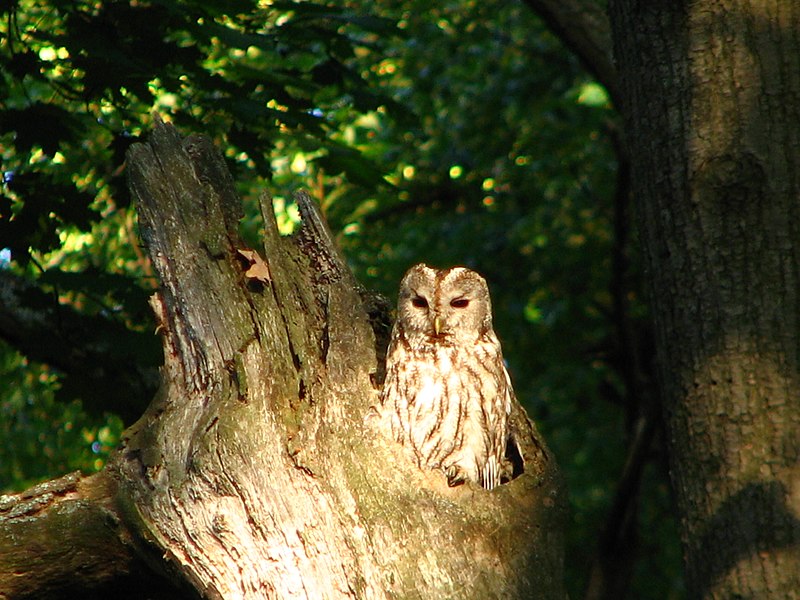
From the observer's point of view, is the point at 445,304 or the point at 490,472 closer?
the point at 490,472

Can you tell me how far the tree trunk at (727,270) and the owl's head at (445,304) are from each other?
990 mm

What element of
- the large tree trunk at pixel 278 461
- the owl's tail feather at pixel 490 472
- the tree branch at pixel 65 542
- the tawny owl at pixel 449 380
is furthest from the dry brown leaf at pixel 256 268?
the owl's tail feather at pixel 490 472

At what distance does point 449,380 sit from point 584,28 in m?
1.56

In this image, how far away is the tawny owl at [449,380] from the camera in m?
2.90

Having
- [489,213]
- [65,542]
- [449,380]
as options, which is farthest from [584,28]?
[489,213]

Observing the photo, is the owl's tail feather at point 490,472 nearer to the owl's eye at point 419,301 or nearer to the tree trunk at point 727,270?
the owl's eye at point 419,301

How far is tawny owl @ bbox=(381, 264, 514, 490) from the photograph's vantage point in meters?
Result: 2.90

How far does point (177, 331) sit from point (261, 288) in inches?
10.4

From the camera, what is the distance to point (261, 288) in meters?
2.66

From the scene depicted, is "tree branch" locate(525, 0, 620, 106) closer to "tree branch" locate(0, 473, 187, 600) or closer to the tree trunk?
the tree trunk

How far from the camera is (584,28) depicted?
12.2 feet

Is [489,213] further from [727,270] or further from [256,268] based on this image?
[727,270]

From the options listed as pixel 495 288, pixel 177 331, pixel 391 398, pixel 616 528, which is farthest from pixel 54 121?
pixel 495 288

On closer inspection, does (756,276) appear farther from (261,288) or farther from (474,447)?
(261,288)
